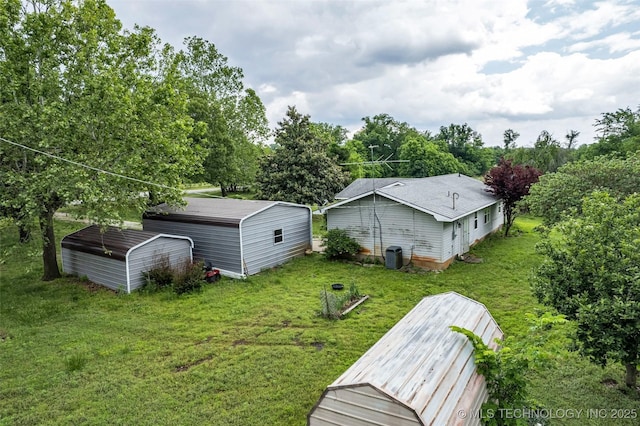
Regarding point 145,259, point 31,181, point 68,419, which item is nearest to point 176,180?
point 145,259

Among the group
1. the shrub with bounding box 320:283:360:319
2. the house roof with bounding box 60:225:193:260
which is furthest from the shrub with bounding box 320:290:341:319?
the house roof with bounding box 60:225:193:260

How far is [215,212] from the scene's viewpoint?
14.5m

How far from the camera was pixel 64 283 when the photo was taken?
13.0 m

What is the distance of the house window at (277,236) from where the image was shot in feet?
47.8

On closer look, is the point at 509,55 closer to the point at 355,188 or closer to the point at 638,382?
the point at 355,188

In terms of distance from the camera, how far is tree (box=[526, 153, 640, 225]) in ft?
35.4

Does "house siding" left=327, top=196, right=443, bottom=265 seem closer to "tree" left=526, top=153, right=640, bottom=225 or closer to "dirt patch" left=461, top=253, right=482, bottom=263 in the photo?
"dirt patch" left=461, top=253, right=482, bottom=263

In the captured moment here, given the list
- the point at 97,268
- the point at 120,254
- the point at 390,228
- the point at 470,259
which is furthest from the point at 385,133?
the point at 120,254

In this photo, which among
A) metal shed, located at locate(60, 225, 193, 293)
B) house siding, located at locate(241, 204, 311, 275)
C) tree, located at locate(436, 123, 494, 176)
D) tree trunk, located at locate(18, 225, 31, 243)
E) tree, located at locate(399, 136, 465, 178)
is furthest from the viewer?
tree, located at locate(436, 123, 494, 176)

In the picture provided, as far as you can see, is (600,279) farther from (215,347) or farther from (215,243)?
(215,243)

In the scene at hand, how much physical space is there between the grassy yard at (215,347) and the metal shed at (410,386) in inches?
62.4

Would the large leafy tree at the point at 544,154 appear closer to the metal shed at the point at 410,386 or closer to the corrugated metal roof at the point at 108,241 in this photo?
the corrugated metal roof at the point at 108,241

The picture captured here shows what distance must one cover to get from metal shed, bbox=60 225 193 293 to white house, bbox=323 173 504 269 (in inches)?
254

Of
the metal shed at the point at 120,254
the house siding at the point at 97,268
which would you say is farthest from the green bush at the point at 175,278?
the house siding at the point at 97,268
